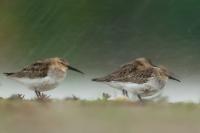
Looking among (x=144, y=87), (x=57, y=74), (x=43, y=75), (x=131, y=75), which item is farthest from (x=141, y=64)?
(x=43, y=75)

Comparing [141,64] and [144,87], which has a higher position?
[141,64]

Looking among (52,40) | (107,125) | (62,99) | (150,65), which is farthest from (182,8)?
(107,125)

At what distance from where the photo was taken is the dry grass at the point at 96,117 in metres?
9.80

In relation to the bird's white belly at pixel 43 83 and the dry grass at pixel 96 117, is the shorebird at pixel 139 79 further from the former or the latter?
the bird's white belly at pixel 43 83

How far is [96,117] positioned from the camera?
1014 cm

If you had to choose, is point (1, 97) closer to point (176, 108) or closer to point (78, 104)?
point (78, 104)

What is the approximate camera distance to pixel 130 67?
11.5m

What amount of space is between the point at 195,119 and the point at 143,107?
709 millimetres

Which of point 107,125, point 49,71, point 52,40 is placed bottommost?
point 107,125

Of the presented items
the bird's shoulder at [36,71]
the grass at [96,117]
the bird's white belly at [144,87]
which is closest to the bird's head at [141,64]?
the bird's white belly at [144,87]

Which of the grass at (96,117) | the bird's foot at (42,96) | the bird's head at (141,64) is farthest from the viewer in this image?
the bird's head at (141,64)

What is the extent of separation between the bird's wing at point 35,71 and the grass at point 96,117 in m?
0.42

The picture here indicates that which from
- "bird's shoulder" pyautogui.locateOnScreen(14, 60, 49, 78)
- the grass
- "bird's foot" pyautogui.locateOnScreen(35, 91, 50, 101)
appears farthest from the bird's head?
"bird's foot" pyautogui.locateOnScreen(35, 91, 50, 101)

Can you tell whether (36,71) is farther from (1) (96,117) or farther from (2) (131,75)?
(1) (96,117)
